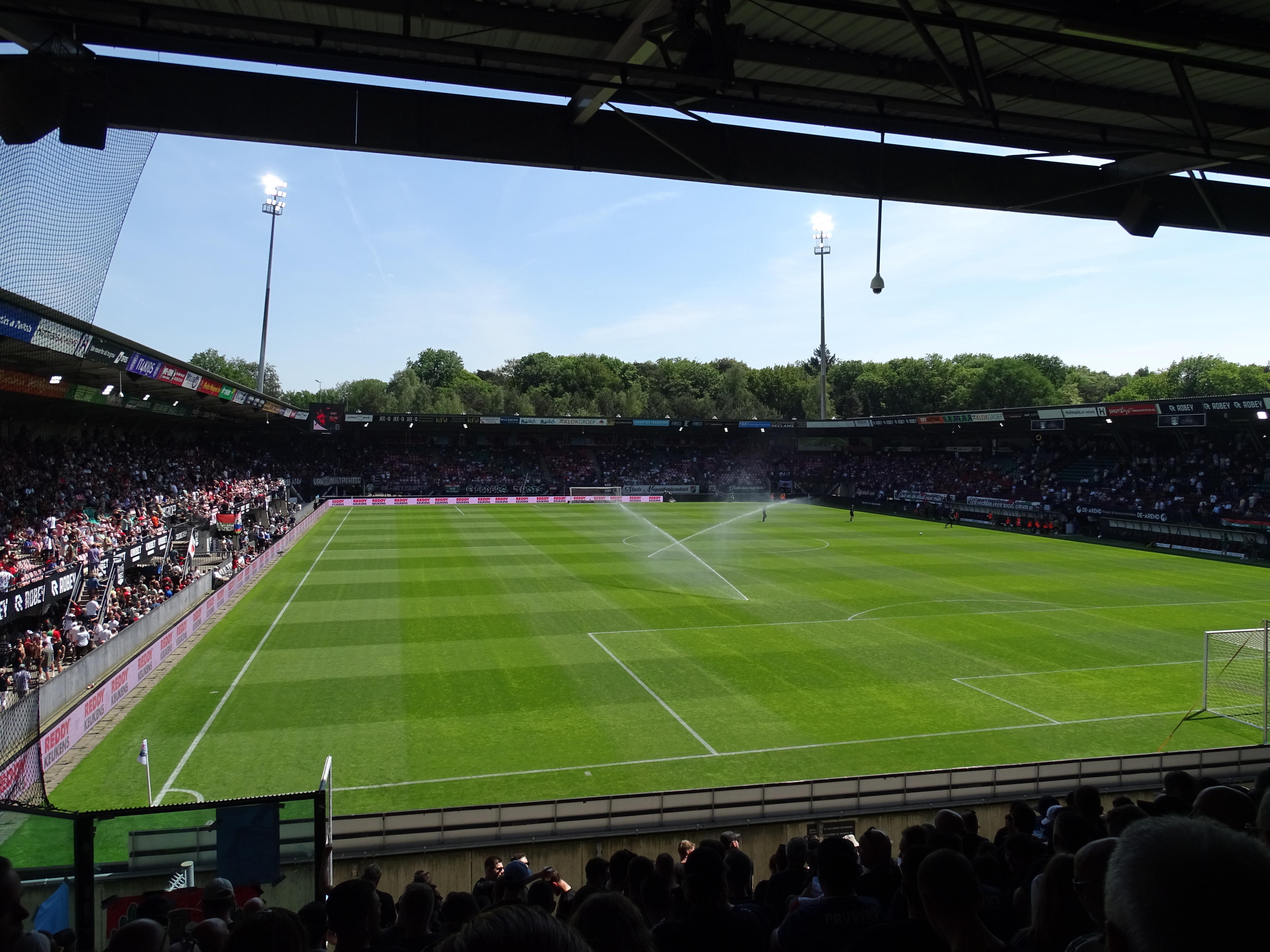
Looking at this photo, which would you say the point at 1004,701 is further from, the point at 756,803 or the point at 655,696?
the point at 756,803

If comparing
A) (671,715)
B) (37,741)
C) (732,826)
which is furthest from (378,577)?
(732,826)

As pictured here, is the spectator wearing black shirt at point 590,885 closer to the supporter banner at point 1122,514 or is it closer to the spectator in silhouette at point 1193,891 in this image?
the spectator in silhouette at point 1193,891

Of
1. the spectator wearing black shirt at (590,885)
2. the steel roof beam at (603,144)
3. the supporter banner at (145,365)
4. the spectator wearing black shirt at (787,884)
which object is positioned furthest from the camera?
the supporter banner at (145,365)

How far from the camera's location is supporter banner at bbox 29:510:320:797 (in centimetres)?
1241

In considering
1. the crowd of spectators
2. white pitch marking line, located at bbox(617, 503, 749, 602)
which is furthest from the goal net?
the crowd of spectators

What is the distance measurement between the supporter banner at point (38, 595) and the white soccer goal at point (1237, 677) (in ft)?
88.0

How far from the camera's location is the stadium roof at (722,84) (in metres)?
6.44

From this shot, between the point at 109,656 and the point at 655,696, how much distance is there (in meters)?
13.2

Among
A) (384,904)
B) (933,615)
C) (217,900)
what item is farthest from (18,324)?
(933,615)

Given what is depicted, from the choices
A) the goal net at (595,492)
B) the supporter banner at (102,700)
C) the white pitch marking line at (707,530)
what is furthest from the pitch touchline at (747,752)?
the goal net at (595,492)

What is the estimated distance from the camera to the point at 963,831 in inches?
315

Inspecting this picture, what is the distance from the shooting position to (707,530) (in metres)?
54.9

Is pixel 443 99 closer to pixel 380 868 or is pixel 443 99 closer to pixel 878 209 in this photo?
pixel 878 209

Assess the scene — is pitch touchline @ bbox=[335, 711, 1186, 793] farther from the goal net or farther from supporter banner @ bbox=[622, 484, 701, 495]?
supporter banner @ bbox=[622, 484, 701, 495]
